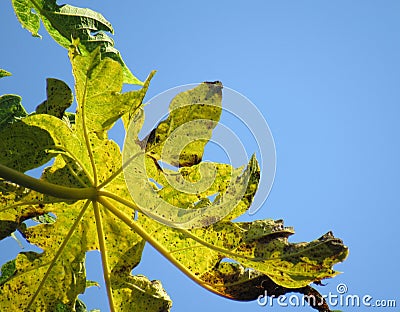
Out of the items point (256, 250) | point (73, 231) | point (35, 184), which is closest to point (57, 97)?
point (35, 184)

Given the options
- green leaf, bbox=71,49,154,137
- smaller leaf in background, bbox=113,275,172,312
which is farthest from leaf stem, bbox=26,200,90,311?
green leaf, bbox=71,49,154,137

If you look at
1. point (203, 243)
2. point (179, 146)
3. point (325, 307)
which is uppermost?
point (179, 146)

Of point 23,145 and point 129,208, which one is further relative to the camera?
point 129,208

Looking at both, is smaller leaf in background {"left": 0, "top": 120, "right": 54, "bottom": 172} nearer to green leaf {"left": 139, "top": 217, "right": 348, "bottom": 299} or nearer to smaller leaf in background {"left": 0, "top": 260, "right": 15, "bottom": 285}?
green leaf {"left": 139, "top": 217, "right": 348, "bottom": 299}

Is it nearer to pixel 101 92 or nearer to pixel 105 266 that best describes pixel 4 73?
pixel 101 92

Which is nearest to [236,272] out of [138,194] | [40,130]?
[138,194]

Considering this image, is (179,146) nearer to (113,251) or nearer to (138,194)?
(138,194)

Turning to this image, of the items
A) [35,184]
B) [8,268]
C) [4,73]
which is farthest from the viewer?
Result: [8,268]
